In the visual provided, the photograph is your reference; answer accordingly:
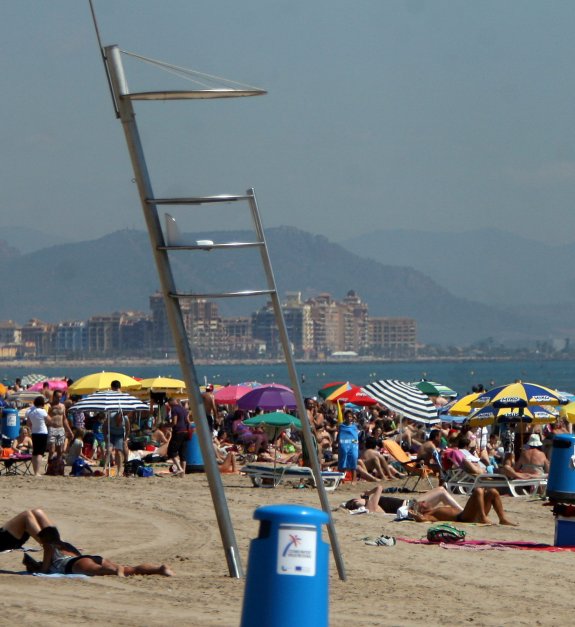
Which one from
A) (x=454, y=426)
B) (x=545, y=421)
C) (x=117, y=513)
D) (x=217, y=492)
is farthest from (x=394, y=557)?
(x=454, y=426)

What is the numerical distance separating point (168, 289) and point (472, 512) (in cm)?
495

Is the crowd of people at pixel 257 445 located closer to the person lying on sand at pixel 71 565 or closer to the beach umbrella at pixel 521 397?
the beach umbrella at pixel 521 397

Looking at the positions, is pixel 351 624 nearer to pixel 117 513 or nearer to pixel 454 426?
pixel 117 513

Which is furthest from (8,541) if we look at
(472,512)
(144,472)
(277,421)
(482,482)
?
(277,421)

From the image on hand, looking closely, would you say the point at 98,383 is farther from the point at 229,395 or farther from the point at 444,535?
the point at 444,535

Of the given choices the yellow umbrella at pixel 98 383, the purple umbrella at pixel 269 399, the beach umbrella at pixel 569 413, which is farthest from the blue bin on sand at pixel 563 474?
the yellow umbrella at pixel 98 383

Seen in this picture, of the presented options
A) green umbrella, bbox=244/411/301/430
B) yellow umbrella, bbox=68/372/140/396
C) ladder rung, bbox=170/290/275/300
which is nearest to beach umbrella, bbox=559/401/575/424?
green umbrella, bbox=244/411/301/430

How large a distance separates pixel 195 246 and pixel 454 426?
17456 millimetres

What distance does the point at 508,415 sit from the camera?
18.5 meters

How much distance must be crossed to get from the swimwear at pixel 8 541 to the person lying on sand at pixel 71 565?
45 cm

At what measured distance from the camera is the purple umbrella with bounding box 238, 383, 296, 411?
22.4m

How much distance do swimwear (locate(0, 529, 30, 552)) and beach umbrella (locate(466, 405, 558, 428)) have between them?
1007cm

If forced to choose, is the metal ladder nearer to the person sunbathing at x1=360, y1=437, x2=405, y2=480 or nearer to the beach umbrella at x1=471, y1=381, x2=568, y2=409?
the person sunbathing at x1=360, y1=437, x2=405, y2=480

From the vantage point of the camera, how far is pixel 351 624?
708cm
